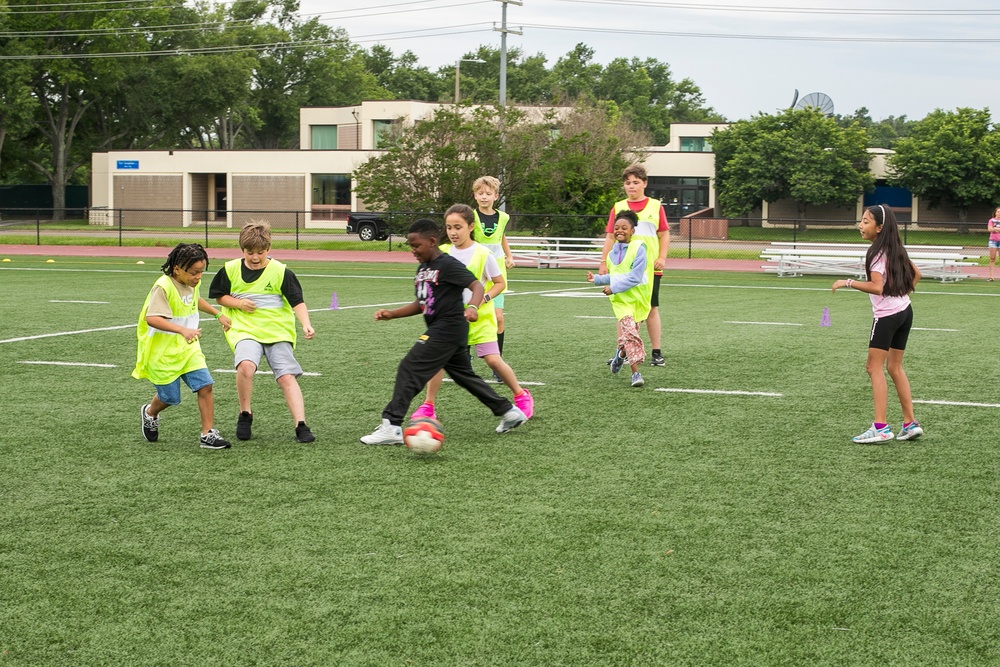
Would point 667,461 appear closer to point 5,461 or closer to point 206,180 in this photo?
point 5,461

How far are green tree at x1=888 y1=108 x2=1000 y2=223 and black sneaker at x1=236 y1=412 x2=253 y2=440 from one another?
172 ft

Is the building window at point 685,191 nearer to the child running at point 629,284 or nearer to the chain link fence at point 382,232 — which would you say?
the chain link fence at point 382,232

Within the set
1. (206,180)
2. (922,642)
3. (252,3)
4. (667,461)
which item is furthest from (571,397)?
(252,3)

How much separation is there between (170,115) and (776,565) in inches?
2747

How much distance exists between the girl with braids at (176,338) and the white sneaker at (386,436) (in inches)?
35.6

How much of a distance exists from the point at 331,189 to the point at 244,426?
55.9 m

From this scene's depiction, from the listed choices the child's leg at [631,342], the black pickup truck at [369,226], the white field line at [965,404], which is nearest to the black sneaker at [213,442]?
the child's leg at [631,342]

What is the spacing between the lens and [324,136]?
69.0m

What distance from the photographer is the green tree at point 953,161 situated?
54.2 meters

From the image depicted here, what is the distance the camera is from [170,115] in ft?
229

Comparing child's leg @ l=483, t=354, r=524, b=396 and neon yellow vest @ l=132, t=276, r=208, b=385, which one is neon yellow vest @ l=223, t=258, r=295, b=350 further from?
child's leg @ l=483, t=354, r=524, b=396

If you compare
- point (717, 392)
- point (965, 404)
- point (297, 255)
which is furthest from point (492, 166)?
point (965, 404)

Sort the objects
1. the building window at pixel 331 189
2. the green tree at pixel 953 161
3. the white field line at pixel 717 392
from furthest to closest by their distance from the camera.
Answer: the building window at pixel 331 189
the green tree at pixel 953 161
the white field line at pixel 717 392

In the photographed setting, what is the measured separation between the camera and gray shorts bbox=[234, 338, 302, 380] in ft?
24.1
